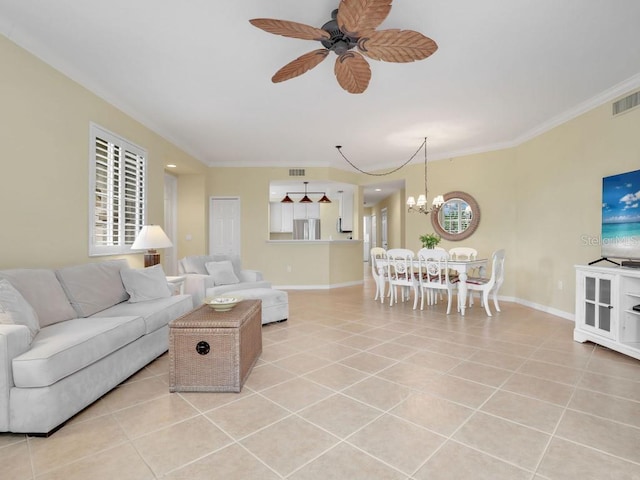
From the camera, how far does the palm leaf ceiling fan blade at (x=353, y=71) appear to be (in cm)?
248

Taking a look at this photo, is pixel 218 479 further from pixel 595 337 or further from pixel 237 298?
pixel 595 337

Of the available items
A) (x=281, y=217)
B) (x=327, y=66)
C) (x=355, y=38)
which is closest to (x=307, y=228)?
(x=281, y=217)

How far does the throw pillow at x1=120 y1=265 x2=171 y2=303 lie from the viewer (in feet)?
10.9

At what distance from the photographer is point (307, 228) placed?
9.28 m

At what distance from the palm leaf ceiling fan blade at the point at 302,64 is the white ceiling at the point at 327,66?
317mm

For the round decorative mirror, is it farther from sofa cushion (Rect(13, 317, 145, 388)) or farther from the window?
sofa cushion (Rect(13, 317, 145, 388))

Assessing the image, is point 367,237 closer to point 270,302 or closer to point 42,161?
point 270,302

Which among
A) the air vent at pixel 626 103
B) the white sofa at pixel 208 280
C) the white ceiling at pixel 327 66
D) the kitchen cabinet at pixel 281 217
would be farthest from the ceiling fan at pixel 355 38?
the kitchen cabinet at pixel 281 217

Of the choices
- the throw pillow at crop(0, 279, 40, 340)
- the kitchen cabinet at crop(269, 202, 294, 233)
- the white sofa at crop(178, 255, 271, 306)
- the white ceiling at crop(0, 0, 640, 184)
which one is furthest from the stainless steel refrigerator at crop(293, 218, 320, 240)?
the throw pillow at crop(0, 279, 40, 340)

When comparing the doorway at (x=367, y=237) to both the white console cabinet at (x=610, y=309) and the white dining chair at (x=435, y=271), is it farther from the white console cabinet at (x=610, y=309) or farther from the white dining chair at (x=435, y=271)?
the white console cabinet at (x=610, y=309)

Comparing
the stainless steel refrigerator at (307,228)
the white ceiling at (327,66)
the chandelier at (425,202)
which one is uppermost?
the white ceiling at (327,66)

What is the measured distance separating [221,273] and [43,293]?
214 centimetres

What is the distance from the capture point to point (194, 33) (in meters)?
2.69

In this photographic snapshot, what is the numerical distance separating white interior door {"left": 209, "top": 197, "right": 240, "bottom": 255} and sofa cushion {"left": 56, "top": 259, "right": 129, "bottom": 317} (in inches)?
147
